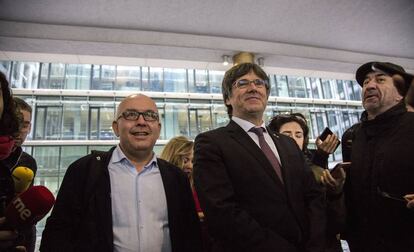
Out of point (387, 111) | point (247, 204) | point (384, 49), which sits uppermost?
point (384, 49)

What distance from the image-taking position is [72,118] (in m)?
7.15

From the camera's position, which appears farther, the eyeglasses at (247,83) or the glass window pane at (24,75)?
the glass window pane at (24,75)

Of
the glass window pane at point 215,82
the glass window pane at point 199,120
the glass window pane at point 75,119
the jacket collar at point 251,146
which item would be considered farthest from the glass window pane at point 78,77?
the jacket collar at point 251,146

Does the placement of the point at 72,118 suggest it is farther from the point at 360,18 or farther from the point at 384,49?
the point at 384,49

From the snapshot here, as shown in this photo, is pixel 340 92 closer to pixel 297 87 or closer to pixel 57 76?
pixel 297 87

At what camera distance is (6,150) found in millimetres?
1157

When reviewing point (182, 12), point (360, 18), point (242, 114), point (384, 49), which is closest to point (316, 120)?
point (384, 49)

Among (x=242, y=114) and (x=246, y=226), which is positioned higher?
(x=242, y=114)

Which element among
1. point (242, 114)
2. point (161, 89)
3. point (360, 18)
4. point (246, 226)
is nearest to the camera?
point (246, 226)

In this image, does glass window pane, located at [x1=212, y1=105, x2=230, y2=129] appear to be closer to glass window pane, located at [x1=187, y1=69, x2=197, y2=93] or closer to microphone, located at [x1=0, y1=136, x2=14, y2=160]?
glass window pane, located at [x1=187, y1=69, x2=197, y2=93]

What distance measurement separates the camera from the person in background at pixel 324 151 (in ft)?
5.74

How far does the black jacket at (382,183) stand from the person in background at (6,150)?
1.86 meters

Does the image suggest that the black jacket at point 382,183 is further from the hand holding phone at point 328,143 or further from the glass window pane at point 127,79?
the glass window pane at point 127,79

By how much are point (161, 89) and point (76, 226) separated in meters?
6.62
